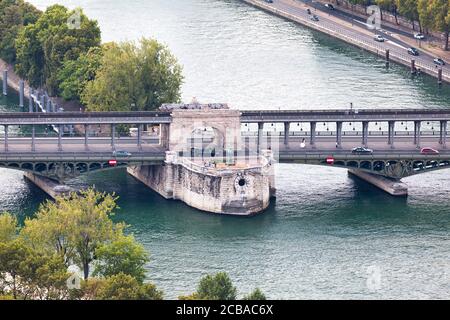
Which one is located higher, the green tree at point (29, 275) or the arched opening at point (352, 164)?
the arched opening at point (352, 164)

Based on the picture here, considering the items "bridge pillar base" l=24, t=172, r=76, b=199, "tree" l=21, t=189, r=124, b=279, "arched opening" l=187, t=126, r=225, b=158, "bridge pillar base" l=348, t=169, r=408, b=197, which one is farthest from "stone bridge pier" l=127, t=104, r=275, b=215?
"tree" l=21, t=189, r=124, b=279

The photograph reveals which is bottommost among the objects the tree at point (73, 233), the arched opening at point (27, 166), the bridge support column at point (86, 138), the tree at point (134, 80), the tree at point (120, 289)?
the tree at point (120, 289)

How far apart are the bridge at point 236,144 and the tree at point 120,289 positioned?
4395 cm

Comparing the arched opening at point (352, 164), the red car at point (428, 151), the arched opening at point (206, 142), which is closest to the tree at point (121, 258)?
the arched opening at point (206, 142)

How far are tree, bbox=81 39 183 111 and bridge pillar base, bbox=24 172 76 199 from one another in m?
18.7

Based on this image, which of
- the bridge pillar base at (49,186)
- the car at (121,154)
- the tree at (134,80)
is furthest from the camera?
the tree at (134,80)

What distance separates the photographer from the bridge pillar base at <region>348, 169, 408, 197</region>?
17075cm

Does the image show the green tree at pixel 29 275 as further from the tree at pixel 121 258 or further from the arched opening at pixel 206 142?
the arched opening at pixel 206 142

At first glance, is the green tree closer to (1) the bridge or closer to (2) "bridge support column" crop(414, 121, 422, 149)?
(1) the bridge

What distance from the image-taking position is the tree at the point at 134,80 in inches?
7461

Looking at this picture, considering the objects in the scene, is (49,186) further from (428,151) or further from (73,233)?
(428,151)
